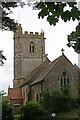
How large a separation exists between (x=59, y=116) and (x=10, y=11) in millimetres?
13590

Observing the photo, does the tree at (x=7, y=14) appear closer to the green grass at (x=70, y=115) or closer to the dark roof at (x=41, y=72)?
the green grass at (x=70, y=115)

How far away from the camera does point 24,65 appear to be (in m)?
43.3

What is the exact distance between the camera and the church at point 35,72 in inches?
1007

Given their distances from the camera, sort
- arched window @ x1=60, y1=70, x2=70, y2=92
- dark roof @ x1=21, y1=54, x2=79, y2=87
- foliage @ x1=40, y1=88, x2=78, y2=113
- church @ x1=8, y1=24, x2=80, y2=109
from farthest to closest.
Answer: dark roof @ x1=21, y1=54, x2=79, y2=87, arched window @ x1=60, y1=70, x2=70, y2=92, church @ x1=8, y1=24, x2=80, y2=109, foliage @ x1=40, y1=88, x2=78, y2=113

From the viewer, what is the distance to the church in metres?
25.6

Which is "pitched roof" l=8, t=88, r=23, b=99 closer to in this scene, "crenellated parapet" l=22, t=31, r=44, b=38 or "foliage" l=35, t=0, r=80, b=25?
"crenellated parapet" l=22, t=31, r=44, b=38

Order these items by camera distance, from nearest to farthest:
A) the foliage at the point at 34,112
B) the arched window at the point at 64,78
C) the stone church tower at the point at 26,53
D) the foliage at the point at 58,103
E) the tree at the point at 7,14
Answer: the tree at the point at 7,14
the foliage at the point at 34,112
the foliage at the point at 58,103
the arched window at the point at 64,78
the stone church tower at the point at 26,53

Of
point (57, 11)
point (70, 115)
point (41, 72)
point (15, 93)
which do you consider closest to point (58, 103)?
point (70, 115)

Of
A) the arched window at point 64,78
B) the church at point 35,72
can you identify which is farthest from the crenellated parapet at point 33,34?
the arched window at point 64,78

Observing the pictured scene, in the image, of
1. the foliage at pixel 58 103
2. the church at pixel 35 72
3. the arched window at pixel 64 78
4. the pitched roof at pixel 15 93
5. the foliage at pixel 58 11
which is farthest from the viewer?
the pitched roof at pixel 15 93

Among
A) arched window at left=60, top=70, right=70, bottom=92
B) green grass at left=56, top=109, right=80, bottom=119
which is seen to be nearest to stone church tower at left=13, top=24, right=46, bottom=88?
arched window at left=60, top=70, right=70, bottom=92

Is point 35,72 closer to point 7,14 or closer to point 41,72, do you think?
point 41,72

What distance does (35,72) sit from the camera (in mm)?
33281

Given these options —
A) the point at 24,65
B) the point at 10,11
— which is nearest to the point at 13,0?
the point at 10,11
